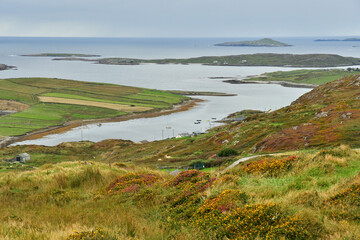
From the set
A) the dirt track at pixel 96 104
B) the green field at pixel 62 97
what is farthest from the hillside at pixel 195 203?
the dirt track at pixel 96 104

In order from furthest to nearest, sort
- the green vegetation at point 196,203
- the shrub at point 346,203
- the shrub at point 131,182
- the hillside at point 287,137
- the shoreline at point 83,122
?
the shoreline at point 83,122
the hillside at point 287,137
the shrub at point 131,182
the shrub at point 346,203
the green vegetation at point 196,203

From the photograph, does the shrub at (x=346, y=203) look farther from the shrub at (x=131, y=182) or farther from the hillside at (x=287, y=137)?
the hillside at (x=287, y=137)

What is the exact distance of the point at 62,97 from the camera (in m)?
156

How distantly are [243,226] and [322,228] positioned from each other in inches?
75.7

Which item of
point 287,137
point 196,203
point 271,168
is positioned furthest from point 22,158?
point 196,203

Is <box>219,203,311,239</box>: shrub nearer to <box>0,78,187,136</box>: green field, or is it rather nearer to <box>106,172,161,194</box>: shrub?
<box>106,172,161,194</box>: shrub

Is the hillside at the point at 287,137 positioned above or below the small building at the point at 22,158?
above

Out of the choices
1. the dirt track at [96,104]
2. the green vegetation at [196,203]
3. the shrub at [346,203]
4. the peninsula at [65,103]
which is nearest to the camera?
the green vegetation at [196,203]

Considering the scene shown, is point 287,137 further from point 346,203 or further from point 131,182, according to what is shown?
point 346,203

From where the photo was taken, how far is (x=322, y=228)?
28.4 ft

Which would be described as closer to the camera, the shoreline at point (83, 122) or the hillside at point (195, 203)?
the hillside at point (195, 203)

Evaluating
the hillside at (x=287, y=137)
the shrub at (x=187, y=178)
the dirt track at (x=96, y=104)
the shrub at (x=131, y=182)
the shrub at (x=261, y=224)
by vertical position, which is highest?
the shrub at (x=261, y=224)

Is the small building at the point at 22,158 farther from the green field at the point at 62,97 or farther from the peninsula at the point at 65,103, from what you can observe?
the green field at the point at 62,97

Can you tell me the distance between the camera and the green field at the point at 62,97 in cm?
11401
